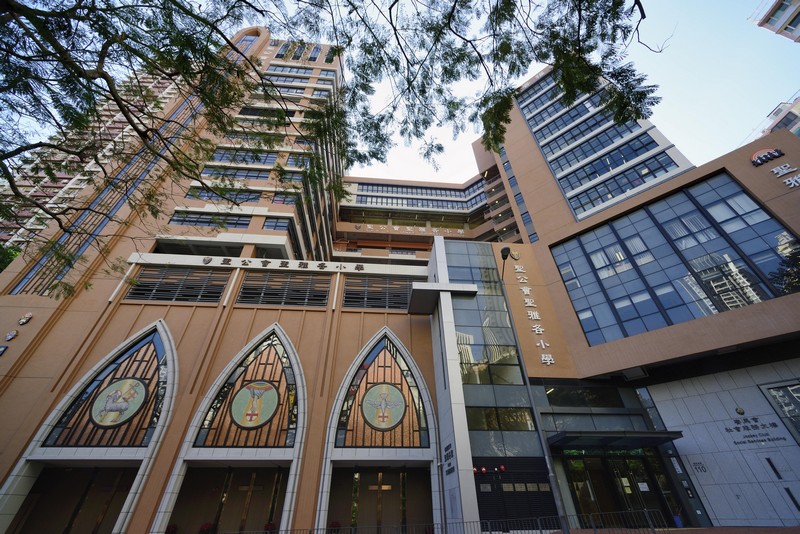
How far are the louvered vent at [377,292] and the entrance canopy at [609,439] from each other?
11.1 m

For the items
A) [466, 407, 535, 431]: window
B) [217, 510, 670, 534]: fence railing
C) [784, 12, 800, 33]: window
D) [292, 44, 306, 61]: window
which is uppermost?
[784, 12, 800, 33]: window

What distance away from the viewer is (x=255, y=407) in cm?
1666

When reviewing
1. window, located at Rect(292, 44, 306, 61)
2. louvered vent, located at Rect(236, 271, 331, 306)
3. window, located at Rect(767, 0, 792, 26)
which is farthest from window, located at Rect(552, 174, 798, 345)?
window, located at Rect(767, 0, 792, 26)

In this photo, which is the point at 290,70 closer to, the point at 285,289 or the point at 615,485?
the point at 285,289

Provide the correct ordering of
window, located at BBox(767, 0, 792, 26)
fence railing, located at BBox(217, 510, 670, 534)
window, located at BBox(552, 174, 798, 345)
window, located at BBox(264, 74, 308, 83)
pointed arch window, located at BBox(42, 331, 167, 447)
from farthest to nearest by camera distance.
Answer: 1. window, located at BBox(264, 74, 308, 83)
2. window, located at BBox(767, 0, 792, 26)
3. pointed arch window, located at BBox(42, 331, 167, 447)
4. window, located at BBox(552, 174, 798, 345)
5. fence railing, located at BBox(217, 510, 670, 534)

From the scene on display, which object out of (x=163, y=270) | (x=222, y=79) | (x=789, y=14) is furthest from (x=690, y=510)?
(x=789, y=14)

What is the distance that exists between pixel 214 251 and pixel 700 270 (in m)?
32.0

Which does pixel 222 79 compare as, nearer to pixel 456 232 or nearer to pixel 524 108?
pixel 524 108

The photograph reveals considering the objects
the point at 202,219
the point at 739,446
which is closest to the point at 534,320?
the point at 739,446

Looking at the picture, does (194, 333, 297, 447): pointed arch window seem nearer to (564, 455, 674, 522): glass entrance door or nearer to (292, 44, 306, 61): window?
(564, 455, 674, 522): glass entrance door

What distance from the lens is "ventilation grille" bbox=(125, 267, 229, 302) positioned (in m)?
20.2

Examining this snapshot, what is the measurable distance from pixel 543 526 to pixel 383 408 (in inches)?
335

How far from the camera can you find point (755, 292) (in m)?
14.5

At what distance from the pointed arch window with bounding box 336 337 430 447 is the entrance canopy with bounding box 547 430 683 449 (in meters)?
6.53
